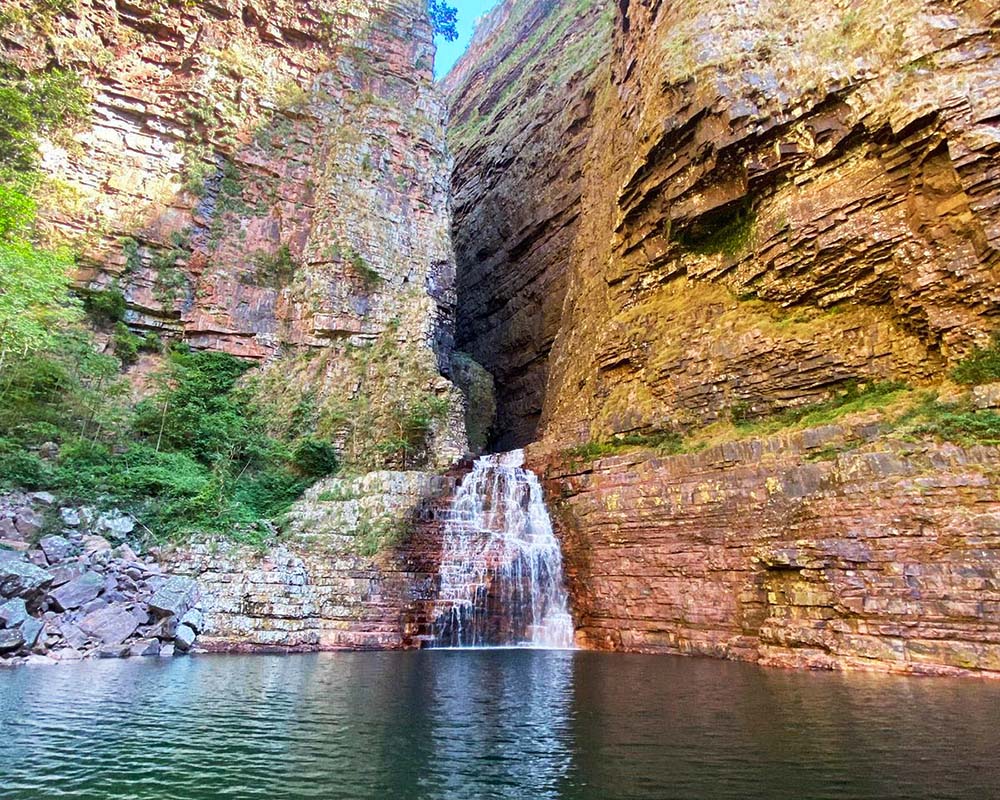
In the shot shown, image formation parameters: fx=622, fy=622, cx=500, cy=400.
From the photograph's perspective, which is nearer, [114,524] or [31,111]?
[114,524]

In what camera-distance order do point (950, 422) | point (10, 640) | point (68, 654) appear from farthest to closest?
point (950, 422)
point (68, 654)
point (10, 640)

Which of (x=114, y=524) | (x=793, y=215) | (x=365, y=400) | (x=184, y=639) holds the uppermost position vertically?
(x=793, y=215)

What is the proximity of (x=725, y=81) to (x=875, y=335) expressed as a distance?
9.65 metres

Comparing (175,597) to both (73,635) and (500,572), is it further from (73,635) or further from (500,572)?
(500,572)

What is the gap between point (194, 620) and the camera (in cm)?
1416

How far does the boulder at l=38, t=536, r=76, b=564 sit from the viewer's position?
13.7 m

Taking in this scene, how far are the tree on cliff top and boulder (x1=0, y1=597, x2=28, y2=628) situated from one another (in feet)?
127

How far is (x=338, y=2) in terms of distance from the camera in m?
31.6

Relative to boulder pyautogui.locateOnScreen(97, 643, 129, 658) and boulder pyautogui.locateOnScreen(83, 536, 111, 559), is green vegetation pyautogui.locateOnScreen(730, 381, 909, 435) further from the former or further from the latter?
boulder pyautogui.locateOnScreen(83, 536, 111, 559)

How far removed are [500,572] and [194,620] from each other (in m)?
7.82

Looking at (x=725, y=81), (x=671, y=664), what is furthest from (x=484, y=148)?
(x=671, y=664)

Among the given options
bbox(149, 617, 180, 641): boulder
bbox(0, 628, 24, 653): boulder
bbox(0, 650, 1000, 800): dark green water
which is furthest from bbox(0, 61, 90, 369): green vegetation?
bbox(0, 650, 1000, 800): dark green water

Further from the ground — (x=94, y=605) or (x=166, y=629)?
(x=94, y=605)

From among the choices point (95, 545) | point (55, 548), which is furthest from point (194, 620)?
point (55, 548)
